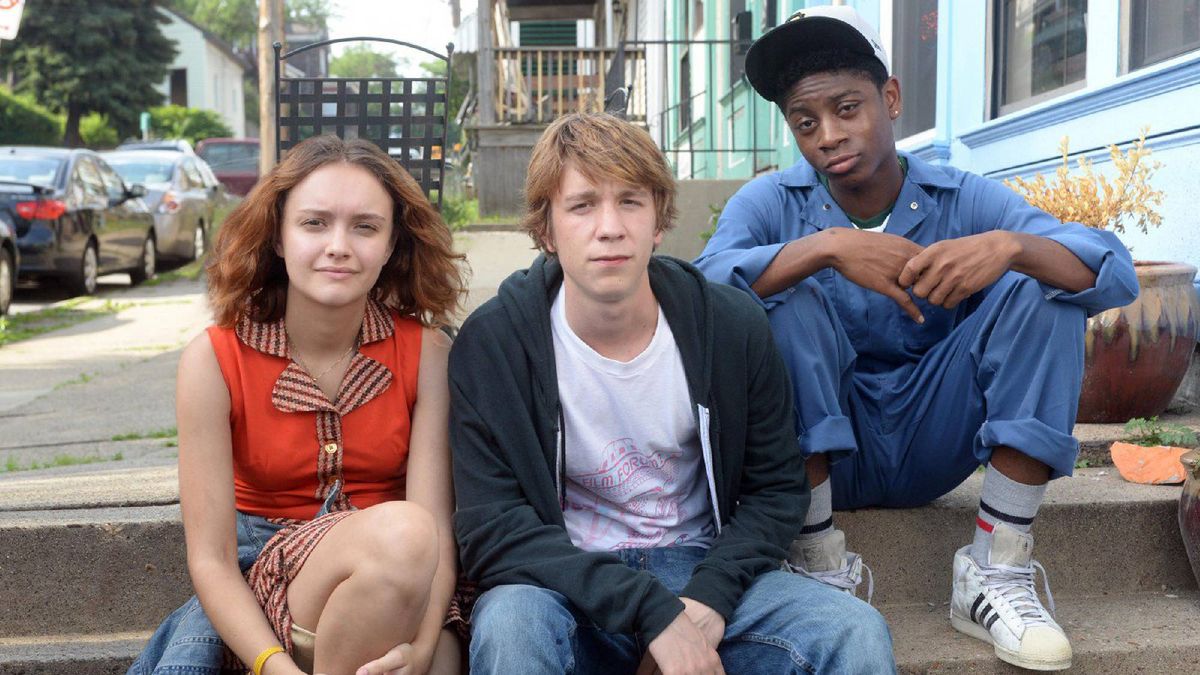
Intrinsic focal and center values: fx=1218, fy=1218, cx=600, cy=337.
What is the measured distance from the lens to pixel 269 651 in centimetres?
228

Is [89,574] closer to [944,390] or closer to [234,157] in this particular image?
[944,390]

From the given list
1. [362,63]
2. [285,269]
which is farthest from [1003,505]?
[362,63]

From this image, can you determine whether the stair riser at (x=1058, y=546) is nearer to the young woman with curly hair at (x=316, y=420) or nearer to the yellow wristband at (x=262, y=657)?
the young woman with curly hair at (x=316, y=420)

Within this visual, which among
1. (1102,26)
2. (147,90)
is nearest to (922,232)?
(1102,26)

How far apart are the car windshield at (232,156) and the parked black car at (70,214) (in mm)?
10736

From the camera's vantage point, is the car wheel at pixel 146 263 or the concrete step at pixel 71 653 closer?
the concrete step at pixel 71 653

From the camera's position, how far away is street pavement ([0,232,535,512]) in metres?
3.72

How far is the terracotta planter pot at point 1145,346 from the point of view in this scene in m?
3.93

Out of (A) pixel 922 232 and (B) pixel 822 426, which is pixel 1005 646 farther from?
(A) pixel 922 232

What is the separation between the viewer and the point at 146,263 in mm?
13695

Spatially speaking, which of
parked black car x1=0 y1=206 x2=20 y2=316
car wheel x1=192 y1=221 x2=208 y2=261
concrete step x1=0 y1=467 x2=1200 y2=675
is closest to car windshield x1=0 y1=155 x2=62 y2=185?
parked black car x1=0 y1=206 x2=20 y2=316

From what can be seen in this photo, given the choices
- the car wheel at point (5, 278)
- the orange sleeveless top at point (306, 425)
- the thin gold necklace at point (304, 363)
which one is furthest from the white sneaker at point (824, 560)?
the car wheel at point (5, 278)

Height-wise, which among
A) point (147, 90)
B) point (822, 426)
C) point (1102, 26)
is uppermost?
point (147, 90)

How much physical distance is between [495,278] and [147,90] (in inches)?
1418
